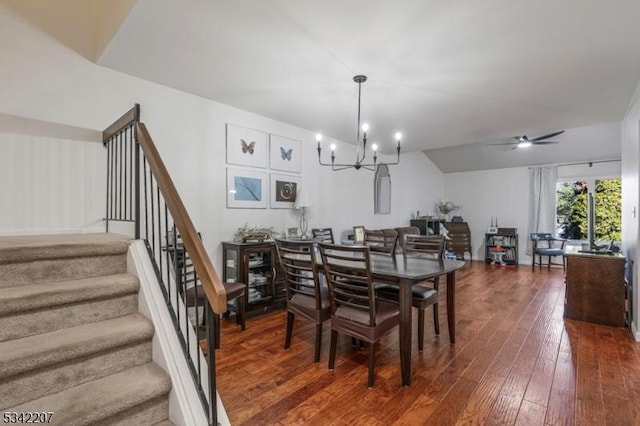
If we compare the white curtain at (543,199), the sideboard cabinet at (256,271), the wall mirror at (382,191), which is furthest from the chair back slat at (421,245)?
the white curtain at (543,199)

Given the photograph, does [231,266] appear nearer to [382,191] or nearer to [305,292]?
[305,292]

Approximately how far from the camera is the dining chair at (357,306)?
7.09 ft

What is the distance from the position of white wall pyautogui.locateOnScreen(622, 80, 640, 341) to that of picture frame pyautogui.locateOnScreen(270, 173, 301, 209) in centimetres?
360

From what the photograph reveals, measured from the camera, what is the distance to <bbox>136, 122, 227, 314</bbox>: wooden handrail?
3.99 feet

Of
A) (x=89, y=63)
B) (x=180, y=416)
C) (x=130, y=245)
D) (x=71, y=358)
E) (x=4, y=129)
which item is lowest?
(x=180, y=416)

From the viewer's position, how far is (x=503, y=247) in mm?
7363

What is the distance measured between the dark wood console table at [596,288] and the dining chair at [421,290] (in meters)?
1.54

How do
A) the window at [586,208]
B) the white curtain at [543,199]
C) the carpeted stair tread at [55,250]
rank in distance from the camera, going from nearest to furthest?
the carpeted stair tread at [55,250] → the window at [586,208] → the white curtain at [543,199]

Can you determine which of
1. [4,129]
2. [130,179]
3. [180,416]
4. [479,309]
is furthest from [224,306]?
[479,309]

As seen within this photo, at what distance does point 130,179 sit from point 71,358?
172 cm

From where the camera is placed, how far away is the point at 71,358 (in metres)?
1.38

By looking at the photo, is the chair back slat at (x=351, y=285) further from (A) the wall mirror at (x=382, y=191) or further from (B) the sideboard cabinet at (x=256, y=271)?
(A) the wall mirror at (x=382, y=191)

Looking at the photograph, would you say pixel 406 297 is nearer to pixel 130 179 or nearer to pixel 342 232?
pixel 130 179

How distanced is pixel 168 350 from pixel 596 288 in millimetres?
4134
